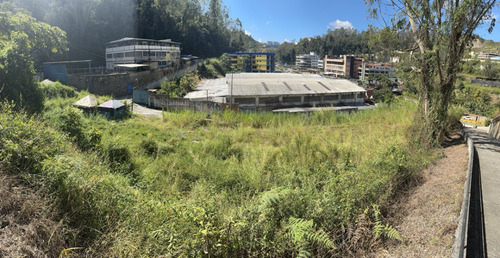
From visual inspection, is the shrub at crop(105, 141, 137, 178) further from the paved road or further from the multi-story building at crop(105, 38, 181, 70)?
the multi-story building at crop(105, 38, 181, 70)

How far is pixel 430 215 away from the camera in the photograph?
4043 mm

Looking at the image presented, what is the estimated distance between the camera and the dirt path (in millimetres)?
3375

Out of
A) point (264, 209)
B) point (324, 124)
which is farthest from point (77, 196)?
point (324, 124)

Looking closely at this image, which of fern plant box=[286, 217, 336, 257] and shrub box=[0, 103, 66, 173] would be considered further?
shrub box=[0, 103, 66, 173]

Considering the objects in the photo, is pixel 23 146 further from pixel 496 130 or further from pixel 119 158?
pixel 496 130

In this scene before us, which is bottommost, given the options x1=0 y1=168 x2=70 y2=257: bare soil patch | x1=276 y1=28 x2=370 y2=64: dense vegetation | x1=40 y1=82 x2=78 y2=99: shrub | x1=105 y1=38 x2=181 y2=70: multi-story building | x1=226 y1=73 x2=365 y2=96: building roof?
x1=0 y1=168 x2=70 y2=257: bare soil patch

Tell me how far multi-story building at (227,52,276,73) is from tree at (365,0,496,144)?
199 feet

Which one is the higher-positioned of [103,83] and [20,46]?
[20,46]

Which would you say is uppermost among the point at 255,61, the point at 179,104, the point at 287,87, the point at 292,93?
the point at 255,61

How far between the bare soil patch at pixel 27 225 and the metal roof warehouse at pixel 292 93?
1629 cm

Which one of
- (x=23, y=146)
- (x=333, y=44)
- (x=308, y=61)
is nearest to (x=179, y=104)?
(x=23, y=146)

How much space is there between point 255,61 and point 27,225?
7179 cm

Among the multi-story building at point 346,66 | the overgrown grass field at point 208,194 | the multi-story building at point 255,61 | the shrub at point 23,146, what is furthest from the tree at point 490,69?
the shrub at point 23,146

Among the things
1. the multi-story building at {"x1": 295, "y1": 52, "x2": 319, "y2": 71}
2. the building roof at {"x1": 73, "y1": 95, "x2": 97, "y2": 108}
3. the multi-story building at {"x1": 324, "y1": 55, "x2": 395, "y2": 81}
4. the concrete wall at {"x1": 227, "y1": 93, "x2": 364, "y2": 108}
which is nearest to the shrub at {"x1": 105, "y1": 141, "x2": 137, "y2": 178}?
the building roof at {"x1": 73, "y1": 95, "x2": 97, "y2": 108}
